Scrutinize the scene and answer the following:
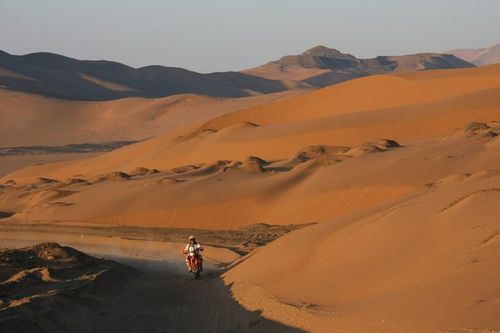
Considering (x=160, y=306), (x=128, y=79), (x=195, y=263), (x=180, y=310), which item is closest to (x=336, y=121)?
(x=195, y=263)

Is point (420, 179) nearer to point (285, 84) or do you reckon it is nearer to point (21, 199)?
point (21, 199)

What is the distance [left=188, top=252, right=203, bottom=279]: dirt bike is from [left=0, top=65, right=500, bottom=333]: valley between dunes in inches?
21.1

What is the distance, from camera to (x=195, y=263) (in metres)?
15.7

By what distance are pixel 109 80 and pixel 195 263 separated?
132 meters

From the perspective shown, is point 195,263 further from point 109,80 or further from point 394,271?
point 109,80

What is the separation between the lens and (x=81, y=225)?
26469 millimetres

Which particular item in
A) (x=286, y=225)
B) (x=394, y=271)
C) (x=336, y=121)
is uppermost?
(x=394, y=271)

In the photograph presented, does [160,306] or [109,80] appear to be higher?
[109,80]

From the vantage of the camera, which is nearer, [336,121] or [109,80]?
[336,121]

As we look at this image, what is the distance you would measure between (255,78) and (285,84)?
1231cm

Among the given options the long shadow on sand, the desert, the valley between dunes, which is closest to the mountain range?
the desert

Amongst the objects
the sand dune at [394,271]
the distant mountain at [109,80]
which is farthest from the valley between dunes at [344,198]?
the distant mountain at [109,80]

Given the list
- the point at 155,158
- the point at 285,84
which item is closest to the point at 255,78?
the point at 285,84

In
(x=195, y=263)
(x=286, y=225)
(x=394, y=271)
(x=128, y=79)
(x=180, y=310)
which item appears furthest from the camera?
(x=128, y=79)
